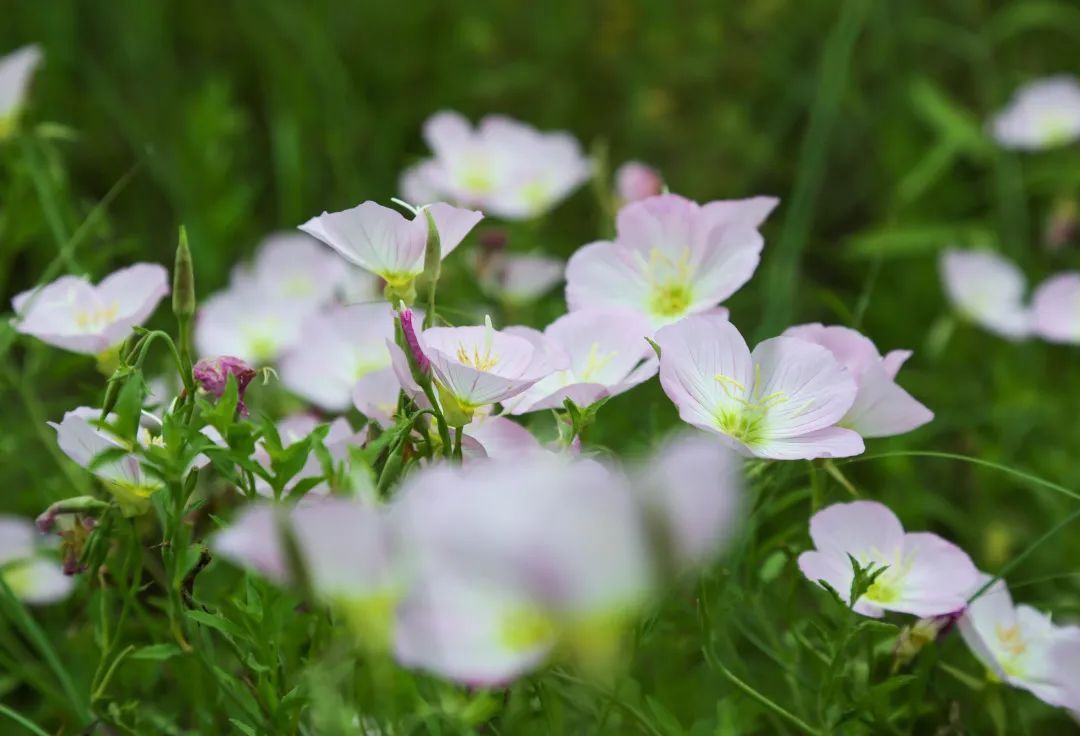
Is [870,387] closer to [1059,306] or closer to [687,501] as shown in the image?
[687,501]

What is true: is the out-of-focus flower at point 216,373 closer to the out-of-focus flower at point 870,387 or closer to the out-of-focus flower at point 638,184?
the out-of-focus flower at point 870,387

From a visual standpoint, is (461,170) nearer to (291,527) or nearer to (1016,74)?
(291,527)

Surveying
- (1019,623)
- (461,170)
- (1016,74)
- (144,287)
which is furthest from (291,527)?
(1016,74)

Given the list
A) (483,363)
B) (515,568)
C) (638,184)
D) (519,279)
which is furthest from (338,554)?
(519,279)

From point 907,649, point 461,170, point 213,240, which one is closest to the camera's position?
point 907,649

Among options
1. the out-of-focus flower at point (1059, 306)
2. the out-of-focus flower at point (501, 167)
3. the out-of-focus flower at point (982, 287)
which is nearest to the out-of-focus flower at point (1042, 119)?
the out-of-focus flower at point (982, 287)

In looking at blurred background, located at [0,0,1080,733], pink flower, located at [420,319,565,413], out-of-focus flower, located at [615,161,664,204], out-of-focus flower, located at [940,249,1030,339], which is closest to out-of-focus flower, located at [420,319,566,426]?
pink flower, located at [420,319,565,413]
